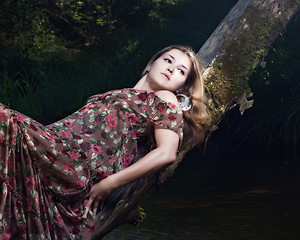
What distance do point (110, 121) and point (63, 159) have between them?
0.41 metres

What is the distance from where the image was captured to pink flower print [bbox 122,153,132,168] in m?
2.81

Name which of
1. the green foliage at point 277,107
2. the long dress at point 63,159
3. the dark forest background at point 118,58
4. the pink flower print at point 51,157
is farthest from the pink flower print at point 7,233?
the green foliage at point 277,107

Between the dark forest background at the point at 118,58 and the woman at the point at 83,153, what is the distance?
1.70 metres

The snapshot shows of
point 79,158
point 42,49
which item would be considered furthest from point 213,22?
point 79,158

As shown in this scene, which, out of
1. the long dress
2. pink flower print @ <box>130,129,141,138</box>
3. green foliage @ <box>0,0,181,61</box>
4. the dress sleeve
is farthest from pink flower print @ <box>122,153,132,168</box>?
green foliage @ <box>0,0,181,61</box>

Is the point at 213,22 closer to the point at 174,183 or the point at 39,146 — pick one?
the point at 174,183

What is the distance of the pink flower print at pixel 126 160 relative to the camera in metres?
2.81

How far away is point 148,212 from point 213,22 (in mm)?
3449

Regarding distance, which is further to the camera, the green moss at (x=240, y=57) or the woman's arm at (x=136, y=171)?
the green moss at (x=240, y=57)

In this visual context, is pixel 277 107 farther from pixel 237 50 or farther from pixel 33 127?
pixel 33 127

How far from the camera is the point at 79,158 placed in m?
2.54

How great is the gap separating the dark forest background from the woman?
1.70 m

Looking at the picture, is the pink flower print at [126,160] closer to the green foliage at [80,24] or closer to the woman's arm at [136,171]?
the woman's arm at [136,171]

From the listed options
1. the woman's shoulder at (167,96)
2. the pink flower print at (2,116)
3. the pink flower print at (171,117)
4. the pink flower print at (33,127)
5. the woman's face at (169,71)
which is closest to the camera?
the pink flower print at (2,116)
